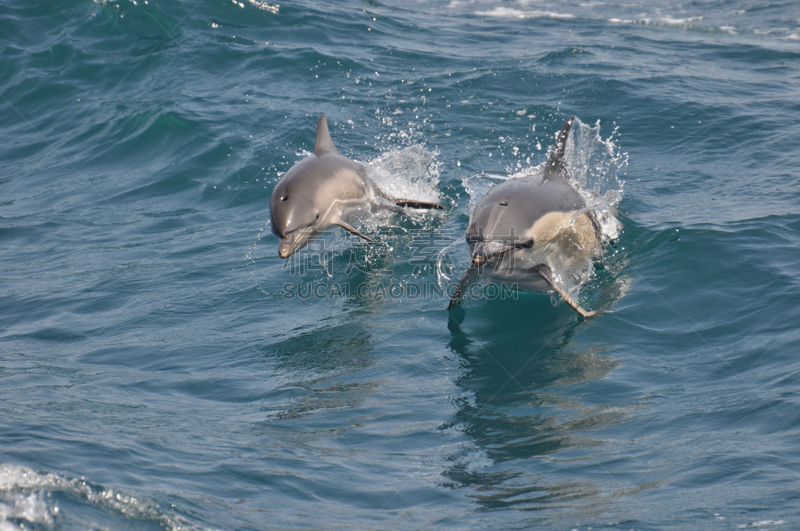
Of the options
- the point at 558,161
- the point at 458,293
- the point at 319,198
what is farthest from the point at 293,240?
the point at 558,161

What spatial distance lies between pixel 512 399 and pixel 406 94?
10.2 metres

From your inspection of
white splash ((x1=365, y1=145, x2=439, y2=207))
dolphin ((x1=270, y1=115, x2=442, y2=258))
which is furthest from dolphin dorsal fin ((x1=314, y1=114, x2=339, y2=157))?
white splash ((x1=365, y1=145, x2=439, y2=207))

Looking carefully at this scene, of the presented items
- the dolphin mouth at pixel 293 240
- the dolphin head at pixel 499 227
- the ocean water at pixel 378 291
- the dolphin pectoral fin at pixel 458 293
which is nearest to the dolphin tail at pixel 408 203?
the ocean water at pixel 378 291

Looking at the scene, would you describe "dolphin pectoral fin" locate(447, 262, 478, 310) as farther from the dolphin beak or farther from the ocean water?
the dolphin beak

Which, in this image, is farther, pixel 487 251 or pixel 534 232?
pixel 534 232

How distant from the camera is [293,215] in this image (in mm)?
7859

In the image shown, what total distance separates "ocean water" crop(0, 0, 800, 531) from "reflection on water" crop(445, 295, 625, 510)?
0.03 m

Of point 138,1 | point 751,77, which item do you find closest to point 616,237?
point 751,77

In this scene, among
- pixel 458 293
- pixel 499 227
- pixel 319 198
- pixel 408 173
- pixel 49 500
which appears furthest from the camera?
pixel 408 173

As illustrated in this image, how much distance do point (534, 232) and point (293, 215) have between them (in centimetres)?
255

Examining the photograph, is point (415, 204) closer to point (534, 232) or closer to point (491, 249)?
point (534, 232)

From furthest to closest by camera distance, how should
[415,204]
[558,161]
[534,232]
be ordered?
[415,204]
[558,161]
[534,232]

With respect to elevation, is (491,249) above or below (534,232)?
below

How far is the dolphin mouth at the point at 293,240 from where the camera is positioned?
7617 millimetres
